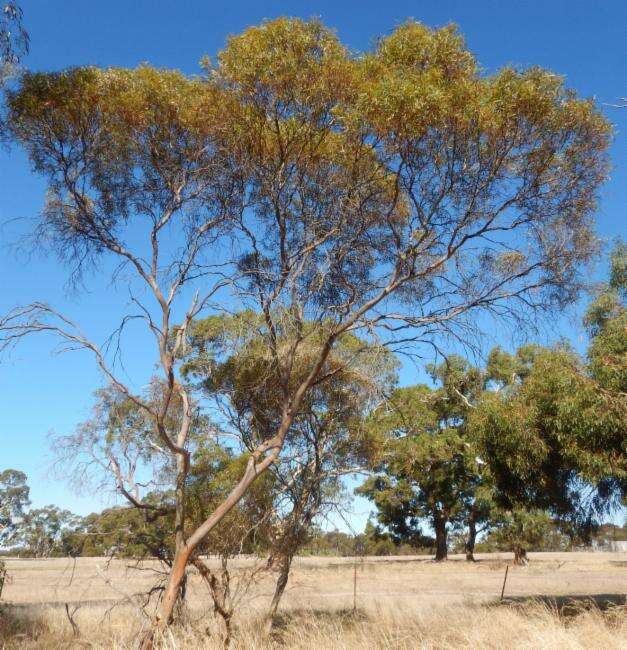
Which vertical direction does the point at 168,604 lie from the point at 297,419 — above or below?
below

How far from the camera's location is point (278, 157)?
8633 millimetres

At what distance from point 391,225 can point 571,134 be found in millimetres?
2473

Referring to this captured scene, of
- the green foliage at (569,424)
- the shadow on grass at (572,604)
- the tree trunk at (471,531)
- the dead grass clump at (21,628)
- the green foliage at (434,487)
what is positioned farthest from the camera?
the tree trunk at (471,531)

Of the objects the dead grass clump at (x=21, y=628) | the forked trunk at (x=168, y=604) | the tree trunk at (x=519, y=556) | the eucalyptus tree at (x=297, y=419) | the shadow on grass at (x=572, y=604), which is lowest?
the tree trunk at (x=519, y=556)

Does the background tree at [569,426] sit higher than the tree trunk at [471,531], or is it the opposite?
the background tree at [569,426]

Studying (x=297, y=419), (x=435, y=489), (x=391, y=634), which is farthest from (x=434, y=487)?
(x=391, y=634)

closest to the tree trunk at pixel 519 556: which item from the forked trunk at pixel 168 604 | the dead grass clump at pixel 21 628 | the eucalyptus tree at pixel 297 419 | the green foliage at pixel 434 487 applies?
the green foliage at pixel 434 487

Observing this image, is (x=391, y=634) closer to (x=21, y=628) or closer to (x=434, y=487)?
(x=21, y=628)

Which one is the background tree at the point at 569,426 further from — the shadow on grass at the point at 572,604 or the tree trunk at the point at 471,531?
the tree trunk at the point at 471,531

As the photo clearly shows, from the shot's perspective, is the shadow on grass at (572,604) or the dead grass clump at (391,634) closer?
the dead grass clump at (391,634)

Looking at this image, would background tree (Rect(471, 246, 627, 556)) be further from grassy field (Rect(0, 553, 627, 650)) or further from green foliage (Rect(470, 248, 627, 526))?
grassy field (Rect(0, 553, 627, 650))

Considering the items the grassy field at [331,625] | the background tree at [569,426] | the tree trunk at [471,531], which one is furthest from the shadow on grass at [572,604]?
the tree trunk at [471,531]

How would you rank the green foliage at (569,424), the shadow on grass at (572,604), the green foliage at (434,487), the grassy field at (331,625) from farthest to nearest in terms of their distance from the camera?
the green foliage at (434,487) < the green foliage at (569,424) < the shadow on grass at (572,604) < the grassy field at (331,625)

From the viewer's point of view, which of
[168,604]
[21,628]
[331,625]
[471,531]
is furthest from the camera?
[471,531]
